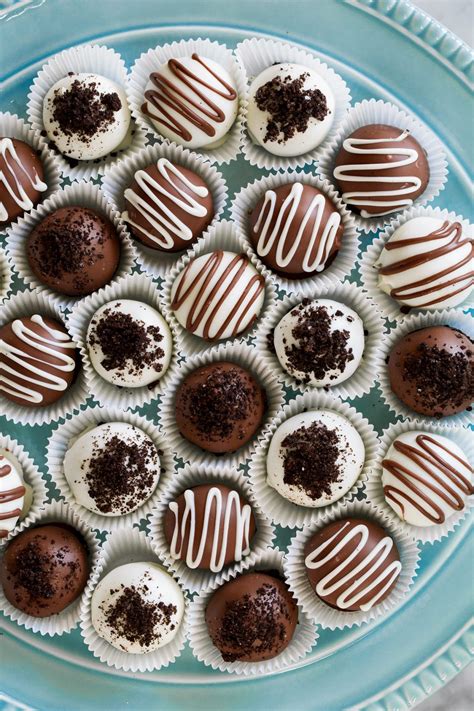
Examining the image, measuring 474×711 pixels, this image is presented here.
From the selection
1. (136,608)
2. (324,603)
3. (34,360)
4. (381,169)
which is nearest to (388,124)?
(381,169)

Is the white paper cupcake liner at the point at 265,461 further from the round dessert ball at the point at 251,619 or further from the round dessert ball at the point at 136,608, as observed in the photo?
the round dessert ball at the point at 136,608

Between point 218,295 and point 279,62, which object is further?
point 279,62

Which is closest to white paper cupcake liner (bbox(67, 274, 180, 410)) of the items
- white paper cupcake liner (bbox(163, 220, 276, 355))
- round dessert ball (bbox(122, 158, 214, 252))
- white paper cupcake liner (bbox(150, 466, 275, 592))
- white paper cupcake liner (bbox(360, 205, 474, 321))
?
white paper cupcake liner (bbox(163, 220, 276, 355))

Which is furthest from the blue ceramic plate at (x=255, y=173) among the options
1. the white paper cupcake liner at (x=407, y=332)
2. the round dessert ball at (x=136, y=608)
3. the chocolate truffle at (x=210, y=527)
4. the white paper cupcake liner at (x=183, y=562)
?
the chocolate truffle at (x=210, y=527)

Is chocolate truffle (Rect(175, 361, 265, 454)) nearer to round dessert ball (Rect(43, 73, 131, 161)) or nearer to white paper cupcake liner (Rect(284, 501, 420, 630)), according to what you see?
white paper cupcake liner (Rect(284, 501, 420, 630))

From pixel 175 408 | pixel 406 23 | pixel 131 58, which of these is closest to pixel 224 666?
pixel 175 408

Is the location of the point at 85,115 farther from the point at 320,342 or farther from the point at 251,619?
the point at 251,619
